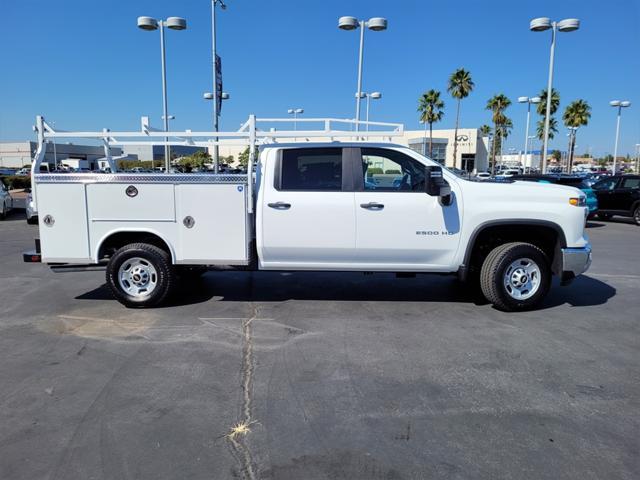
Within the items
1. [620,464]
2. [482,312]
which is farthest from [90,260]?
[620,464]

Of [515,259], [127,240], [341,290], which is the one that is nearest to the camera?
[515,259]

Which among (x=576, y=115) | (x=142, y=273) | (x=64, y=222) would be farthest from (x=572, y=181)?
(x=576, y=115)

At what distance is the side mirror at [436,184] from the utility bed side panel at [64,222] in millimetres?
4100

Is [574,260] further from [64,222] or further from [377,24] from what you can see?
[377,24]

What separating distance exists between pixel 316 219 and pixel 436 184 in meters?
1.46

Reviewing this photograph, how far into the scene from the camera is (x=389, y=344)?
5.15 m

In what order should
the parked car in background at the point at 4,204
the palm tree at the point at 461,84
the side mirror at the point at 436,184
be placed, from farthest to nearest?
the palm tree at the point at 461,84
the parked car in background at the point at 4,204
the side mirror at the point at 436,184

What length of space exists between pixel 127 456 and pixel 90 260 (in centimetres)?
364

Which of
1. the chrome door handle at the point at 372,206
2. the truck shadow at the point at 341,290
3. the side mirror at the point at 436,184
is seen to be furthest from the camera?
the truck shadow at the point at 341,290

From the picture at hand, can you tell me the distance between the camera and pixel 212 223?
6.09 m

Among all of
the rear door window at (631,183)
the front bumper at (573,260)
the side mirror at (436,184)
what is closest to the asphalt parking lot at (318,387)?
the front bumper at (573,260)

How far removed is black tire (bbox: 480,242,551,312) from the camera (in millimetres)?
6105

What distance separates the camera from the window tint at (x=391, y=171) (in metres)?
6.11

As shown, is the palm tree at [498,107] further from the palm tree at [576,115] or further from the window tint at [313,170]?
the window tint at [313,170]
